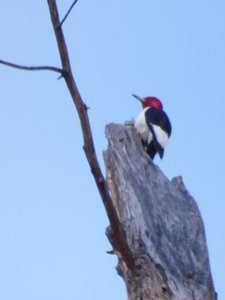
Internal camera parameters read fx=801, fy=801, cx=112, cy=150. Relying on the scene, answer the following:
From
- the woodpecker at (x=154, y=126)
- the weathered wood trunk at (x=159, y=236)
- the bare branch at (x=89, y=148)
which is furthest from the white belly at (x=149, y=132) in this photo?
the bare branch at (x=89, y=148)

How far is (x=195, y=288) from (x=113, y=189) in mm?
915

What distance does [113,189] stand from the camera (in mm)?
4766

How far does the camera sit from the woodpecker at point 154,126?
25.3 ft

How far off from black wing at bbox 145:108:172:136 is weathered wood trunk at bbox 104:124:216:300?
3.79 metres

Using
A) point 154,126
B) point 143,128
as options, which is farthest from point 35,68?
point 154,126

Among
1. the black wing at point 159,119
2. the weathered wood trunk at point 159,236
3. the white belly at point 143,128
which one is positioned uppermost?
the black wing at point 159,119

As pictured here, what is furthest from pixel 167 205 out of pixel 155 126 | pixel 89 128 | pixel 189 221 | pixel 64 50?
pixel 155 126

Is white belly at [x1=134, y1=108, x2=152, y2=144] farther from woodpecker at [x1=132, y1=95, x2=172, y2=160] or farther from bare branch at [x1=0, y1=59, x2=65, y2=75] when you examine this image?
bare branch at [x1=0, y1=59, x2=65, y2=75]

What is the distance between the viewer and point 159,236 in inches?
169

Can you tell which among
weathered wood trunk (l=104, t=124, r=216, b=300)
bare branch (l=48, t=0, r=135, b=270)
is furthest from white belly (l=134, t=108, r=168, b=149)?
bare branch (l=48, t=0, r=135, b=270)

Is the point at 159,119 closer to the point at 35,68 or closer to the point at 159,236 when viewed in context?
the point at 159,236

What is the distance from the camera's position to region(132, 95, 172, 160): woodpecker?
770cm

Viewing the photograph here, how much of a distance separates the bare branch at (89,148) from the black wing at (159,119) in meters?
4.38

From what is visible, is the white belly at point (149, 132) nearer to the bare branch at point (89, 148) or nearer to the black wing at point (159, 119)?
the black wing at point (159, 119)
